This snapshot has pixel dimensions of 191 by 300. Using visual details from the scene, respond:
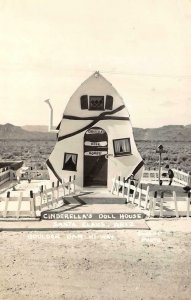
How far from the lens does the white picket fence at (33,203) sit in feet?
32.8

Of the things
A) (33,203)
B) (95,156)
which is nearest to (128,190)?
(95,156)

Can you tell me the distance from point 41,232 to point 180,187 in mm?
7787

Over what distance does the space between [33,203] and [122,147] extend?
4128 millimetres

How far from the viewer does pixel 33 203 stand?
10.1m

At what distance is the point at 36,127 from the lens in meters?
89.2

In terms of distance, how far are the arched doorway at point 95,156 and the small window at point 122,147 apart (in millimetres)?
369

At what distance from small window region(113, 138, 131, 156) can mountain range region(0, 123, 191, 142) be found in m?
48.8

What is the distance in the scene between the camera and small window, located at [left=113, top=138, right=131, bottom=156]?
13.2m

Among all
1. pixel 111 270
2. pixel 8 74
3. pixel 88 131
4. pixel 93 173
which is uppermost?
pixel 8 74

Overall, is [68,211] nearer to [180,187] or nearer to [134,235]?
[134,235]

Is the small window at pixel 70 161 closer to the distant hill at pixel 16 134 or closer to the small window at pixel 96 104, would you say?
the small window at pixel 96 104

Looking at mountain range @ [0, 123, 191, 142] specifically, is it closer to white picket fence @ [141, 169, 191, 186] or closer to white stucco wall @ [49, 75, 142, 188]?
white picket fence @ [141, 169, 191, 186]

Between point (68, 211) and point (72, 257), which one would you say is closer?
point (72, 257)

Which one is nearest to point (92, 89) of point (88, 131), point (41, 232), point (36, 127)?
point (88, 131)
